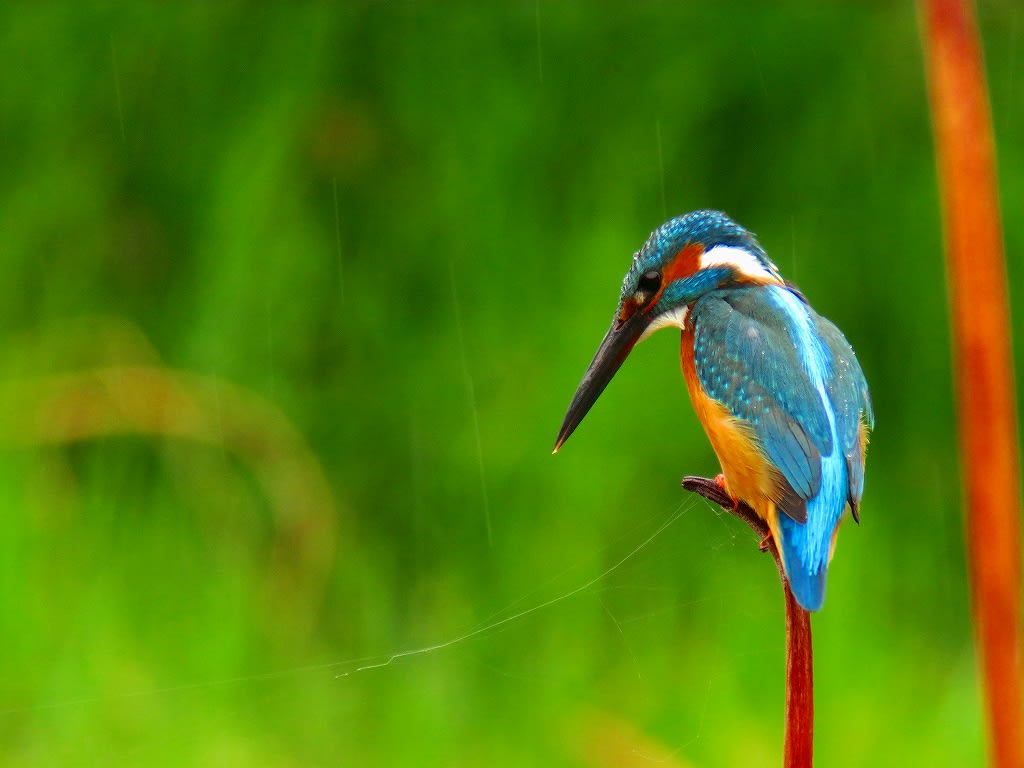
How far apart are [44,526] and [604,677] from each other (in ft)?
4.09

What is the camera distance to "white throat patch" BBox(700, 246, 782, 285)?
1.38 m

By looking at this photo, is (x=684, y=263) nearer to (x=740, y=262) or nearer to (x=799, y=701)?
(x=740, y=262)

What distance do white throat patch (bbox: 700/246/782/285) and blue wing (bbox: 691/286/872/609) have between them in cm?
5

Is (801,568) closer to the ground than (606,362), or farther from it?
closer to the ground

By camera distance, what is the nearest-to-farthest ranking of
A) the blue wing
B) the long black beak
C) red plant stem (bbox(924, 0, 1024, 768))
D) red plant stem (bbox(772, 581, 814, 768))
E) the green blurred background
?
red plant stem (bbox(772, 581, 814, 768)) < red plant stem (bbox(924, 0, 1024, 768)) < the blue wing < the long black beak < the green blurred background

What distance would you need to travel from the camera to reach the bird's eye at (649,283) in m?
1.35

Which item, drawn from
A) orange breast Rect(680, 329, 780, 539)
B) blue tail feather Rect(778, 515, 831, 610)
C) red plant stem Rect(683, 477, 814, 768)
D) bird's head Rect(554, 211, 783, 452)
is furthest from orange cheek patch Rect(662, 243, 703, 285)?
red plant stem Rect(683, 477, 814, 768)

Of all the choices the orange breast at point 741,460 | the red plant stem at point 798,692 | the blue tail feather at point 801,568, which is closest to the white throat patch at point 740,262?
the orange breast at point 741,460

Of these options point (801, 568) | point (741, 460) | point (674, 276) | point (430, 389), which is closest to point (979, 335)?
point (801, 568)

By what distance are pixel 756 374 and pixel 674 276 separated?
16cm

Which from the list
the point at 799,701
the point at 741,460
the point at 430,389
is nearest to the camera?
the point at 799,701

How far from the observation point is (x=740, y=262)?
1.39 m

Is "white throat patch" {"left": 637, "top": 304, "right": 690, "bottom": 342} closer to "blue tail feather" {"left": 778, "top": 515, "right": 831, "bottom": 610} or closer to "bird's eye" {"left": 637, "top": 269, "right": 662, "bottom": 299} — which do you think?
"bird's eye" {"left": 637, "top": 269, "right": 662, "bottom": 299}

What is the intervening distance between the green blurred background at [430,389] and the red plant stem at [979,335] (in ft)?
3.49
